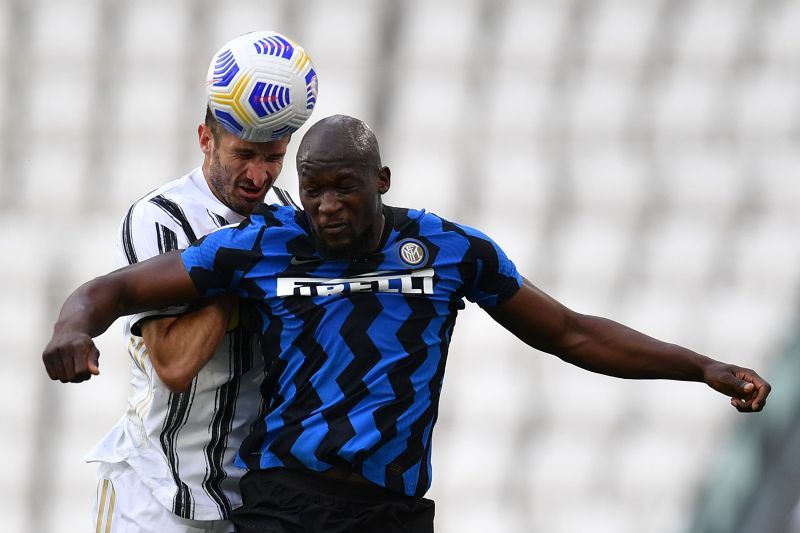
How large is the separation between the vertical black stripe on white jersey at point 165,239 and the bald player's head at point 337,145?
35cm

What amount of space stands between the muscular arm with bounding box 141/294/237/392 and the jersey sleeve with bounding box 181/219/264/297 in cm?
4

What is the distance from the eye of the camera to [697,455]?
226 inches

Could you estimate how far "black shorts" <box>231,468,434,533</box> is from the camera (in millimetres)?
2451

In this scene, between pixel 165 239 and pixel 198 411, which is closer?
pixel 165 239

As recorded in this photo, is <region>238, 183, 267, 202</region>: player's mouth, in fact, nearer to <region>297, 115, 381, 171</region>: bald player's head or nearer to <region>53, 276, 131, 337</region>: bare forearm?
<region>297, 115, 381, 171</region>: bald player's head

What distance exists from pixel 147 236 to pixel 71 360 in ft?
1.67

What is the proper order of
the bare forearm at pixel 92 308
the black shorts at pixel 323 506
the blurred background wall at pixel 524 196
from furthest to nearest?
the blurred background wall at pixel 524 196, the black shorts at pixel 323 506, the bare forearm at pixel 92 308

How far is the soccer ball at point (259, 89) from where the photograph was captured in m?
2.73

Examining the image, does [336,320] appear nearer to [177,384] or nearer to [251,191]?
[177,384]

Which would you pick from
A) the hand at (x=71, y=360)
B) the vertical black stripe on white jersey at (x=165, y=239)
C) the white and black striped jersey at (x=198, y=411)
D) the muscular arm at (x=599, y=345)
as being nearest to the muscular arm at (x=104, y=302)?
the hand at (x=71, y=360)

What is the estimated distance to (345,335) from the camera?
2.49 m

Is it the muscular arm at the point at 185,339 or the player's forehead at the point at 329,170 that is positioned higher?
the player's forehead at the point at 329,170

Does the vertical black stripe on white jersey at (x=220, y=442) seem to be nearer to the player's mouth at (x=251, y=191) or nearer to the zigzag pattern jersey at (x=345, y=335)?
the zigzag pattern jersey at (x=345, y=335)

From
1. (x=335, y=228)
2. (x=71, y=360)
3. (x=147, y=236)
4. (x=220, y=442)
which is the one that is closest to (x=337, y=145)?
(x=335, y=228)
